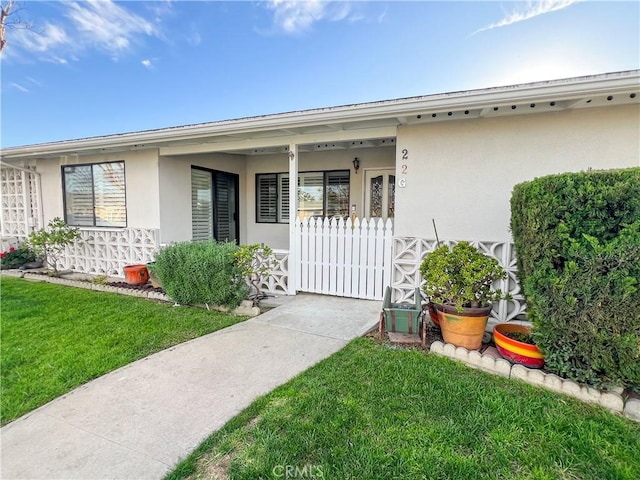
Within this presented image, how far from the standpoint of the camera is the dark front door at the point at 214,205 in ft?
25.1

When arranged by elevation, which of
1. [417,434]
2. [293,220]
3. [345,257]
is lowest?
[417,434]

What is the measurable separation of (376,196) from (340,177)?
1.04 metres

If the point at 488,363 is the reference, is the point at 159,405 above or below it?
below

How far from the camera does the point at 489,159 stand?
14.2 feet

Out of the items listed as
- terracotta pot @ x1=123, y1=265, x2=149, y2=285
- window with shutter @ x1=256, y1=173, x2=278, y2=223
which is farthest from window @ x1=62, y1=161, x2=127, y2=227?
window with shutter @ x1=256, y1=173, x2=278, y2=223

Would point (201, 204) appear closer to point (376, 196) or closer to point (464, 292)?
point (376, 196)

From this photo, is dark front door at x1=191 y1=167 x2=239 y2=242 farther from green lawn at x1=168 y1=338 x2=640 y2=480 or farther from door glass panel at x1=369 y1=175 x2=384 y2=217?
green lawn at x1=168 y1=338 x2=640 y2=480

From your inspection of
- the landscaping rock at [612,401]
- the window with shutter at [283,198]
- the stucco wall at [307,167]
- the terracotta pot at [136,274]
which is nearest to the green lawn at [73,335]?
the terracotta pot at [136,274]

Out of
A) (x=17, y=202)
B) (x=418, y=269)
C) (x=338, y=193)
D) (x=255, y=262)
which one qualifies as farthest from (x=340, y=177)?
(x=17, y=202)

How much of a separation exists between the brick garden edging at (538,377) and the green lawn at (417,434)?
0.10 m

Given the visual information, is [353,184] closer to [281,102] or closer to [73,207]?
[73,207]

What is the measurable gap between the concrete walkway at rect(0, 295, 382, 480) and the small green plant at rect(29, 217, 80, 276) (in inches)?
222

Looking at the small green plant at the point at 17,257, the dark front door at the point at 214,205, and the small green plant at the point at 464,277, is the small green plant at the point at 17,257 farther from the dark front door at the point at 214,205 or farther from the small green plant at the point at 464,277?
the small green plant at the point at 464,277

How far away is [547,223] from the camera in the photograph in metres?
2.67
